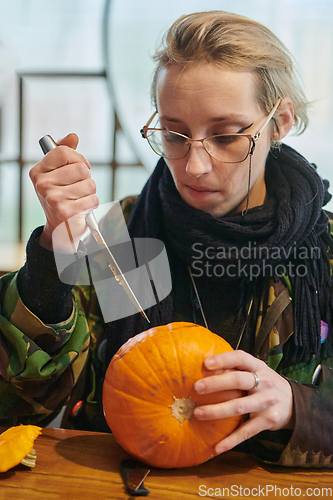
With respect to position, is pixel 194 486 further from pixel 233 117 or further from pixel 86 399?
pixel 233 117

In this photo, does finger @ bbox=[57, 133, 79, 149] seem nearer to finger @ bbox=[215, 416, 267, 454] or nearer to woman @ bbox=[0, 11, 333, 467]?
woman @ bbox=[0, 11, 333, 467]

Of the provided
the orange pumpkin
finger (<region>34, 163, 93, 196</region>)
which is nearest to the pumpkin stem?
the orange pumpkin

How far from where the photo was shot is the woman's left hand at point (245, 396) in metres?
0.59

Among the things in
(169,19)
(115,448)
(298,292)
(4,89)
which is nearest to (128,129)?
(169,19)

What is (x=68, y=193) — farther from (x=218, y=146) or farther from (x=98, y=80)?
(x=98, y=80)

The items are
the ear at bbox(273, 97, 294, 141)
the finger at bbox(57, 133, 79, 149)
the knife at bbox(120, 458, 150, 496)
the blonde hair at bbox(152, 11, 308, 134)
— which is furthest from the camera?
the ear at bbox(273, 97, 294, 141)

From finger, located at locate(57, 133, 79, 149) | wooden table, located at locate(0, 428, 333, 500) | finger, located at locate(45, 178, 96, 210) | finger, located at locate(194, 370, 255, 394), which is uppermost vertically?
finger, located at locate(57, 133, 79, 149)

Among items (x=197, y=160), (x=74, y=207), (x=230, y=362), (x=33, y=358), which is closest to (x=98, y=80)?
(x=197, y=160)

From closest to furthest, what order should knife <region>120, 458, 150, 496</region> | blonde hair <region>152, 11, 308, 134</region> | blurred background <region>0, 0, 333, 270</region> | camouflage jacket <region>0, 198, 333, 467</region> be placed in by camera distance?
knife <region>120, 458, 150, 496</region>, camouflage jacket <region>0, 198, 333, 467</region>, blonde hair <region>152, 11, 308, 134</region>, blurred background <region>0, 0, 333, 270</region>

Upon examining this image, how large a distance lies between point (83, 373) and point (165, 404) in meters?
0.47

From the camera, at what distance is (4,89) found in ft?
7.55

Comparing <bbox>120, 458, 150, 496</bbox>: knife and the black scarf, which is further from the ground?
the black scarf

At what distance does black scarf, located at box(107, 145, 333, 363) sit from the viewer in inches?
37.9

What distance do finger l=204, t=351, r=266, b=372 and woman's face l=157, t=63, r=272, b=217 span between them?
16.8 inches
